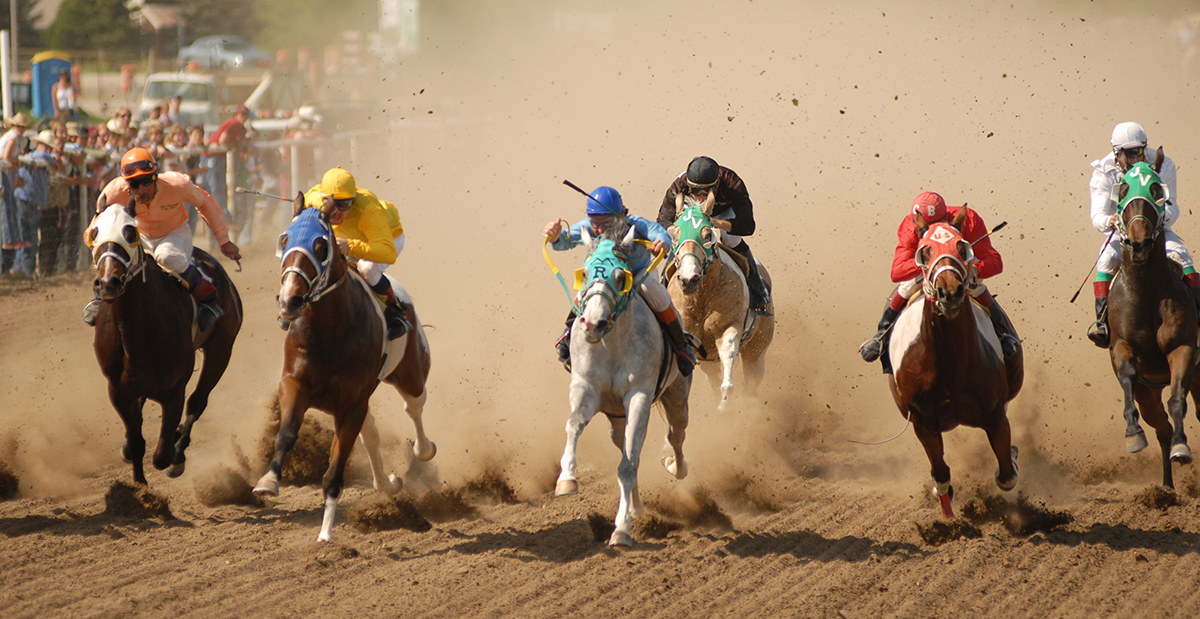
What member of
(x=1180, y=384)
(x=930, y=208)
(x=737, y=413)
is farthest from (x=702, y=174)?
(x=1180, y=384)

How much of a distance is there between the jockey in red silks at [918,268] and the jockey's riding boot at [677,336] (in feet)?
4.05

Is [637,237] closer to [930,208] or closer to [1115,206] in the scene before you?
[930,208]

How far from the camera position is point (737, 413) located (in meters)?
9.68

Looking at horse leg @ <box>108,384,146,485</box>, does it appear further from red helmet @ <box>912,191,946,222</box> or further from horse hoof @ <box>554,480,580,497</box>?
red helmet @ <box>912,191,946,222</box>

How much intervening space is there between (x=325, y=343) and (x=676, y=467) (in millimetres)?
2721

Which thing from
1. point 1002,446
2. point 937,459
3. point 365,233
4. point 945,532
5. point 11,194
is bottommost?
point 945,532

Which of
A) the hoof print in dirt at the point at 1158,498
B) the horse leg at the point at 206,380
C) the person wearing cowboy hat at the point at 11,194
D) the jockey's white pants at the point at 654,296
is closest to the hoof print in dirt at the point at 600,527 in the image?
the jockey's white pants at the point at 654,296

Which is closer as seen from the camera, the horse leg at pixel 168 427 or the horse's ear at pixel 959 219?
the horse's ear at pixel 959 219

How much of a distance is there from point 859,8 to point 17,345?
2000 cm

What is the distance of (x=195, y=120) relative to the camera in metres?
26.2

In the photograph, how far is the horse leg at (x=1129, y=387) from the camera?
7801 millimetres

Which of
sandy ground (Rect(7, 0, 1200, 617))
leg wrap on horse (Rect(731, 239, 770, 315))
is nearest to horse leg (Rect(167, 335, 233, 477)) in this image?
sandy ground (Rect(7, 0, 1200, 617))

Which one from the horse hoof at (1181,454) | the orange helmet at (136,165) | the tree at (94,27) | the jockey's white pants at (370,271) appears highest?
the tree at (94,27)

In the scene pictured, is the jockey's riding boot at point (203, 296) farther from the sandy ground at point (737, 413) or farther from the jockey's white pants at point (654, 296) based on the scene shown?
the jockey's white pants at point (654, 296)
